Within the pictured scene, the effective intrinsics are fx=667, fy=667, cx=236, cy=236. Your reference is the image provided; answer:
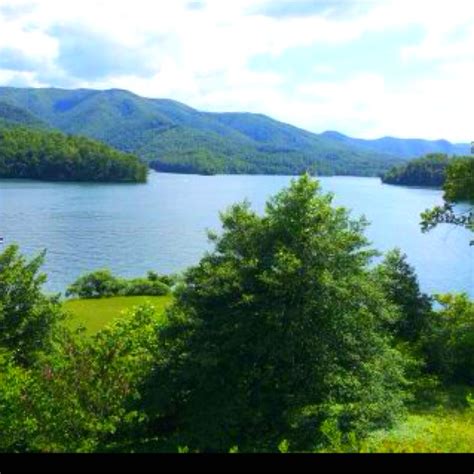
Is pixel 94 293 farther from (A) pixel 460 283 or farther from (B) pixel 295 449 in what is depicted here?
(B) pixel 295 449

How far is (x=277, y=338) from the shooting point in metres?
21.8

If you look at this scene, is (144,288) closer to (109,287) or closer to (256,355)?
(109,287)

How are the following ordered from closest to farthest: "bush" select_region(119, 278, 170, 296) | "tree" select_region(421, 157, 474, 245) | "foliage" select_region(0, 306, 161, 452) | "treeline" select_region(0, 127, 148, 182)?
"foliage" select_region(0, 306, 161, 452) < "tree" select_region(421, 157, 474, 245) < "bush" select_region(119, 278, 170, 296) < "treeline" select_region(0, 127, 148, 182)

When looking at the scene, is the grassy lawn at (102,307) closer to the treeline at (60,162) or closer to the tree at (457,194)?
the tree at (457,194)

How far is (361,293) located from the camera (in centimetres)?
2298

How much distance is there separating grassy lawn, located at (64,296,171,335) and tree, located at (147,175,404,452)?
87.5 ft

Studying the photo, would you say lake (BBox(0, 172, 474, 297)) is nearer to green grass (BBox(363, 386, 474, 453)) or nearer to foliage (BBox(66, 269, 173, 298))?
foliage (BBox(66, 269, 173, 298))

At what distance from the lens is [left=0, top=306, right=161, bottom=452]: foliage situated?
18625 millimetres

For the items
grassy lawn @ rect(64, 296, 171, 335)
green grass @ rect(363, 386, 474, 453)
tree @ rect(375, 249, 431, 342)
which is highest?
tree @ rect(375, 249, 431, 342)

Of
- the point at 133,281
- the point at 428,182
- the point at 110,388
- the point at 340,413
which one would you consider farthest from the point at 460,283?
the point at 428,182

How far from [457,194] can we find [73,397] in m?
18.7

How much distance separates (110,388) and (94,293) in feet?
131

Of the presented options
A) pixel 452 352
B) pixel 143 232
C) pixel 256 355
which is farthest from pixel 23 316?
pixel 143 232

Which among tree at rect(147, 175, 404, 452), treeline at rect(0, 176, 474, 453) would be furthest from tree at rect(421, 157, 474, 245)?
tree at rect(147, 175, 404, 452)
